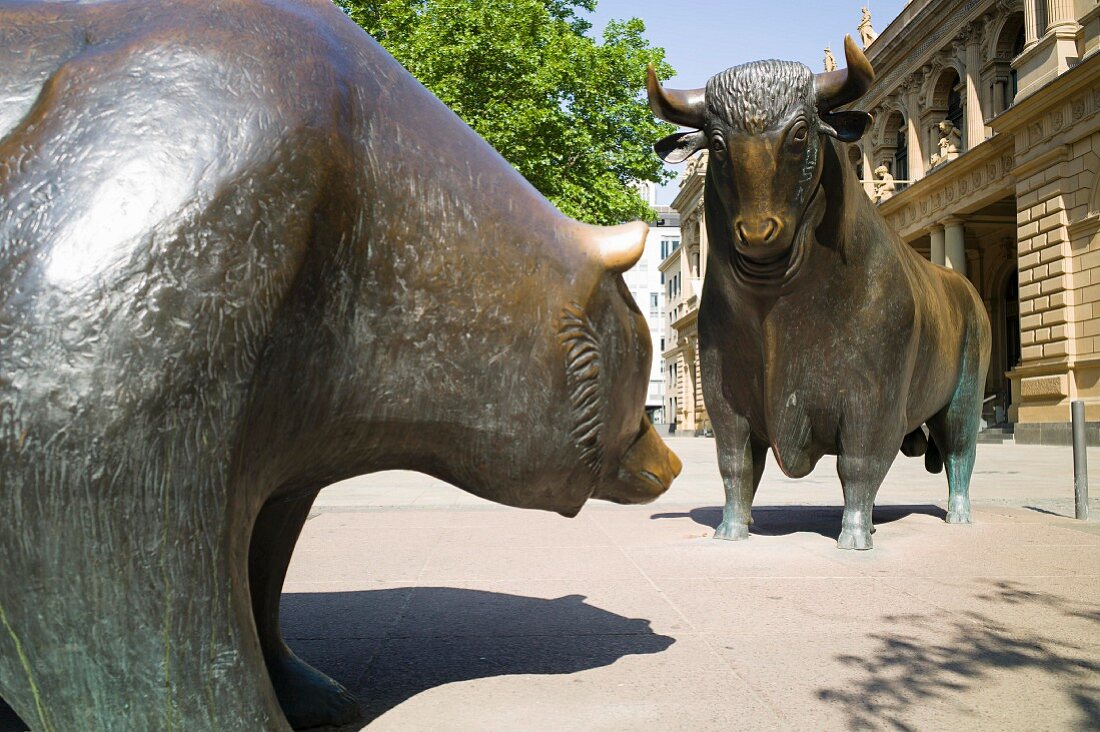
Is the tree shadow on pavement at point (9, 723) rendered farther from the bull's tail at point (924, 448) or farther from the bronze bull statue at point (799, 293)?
the bull's tail at point (924, 448)

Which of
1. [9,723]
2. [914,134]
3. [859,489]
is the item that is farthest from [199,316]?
[914,134]

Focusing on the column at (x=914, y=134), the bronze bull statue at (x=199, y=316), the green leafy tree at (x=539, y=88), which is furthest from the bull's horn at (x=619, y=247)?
the column at (x=914, y=134)

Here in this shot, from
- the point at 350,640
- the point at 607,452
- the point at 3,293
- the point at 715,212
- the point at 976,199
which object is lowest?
the point at 350,640

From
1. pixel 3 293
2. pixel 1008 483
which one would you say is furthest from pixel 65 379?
pixel 1008 483

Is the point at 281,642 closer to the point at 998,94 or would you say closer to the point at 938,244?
the point at 998,94

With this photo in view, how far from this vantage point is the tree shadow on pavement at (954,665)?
2.33m

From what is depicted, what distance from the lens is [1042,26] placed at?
2438cm

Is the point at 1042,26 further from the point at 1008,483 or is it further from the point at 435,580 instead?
the point at 435,580

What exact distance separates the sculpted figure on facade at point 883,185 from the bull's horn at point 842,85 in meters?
33.0

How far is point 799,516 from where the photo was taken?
7.11 meters

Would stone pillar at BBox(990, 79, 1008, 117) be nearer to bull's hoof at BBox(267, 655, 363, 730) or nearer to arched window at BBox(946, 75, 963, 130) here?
arched window at BBox(946, 75, 963, 130)

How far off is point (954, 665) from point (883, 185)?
35.7 metres

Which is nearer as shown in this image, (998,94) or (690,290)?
(998,94)

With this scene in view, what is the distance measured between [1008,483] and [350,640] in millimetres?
9724
